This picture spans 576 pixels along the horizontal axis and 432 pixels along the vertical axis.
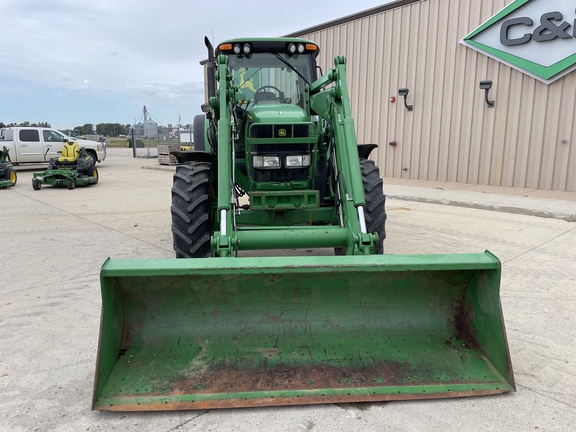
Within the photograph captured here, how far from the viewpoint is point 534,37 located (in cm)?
998

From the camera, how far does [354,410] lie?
2.53 meters

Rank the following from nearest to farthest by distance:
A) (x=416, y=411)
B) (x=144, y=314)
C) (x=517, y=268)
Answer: (x=416, y=411)
(x=144, y=314)
(x=517, y=268)

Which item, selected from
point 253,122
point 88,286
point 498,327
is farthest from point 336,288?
point 88,286

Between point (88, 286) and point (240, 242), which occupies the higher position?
point (240, 242)

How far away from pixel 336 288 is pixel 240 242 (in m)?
1.21

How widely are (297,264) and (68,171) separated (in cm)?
1181

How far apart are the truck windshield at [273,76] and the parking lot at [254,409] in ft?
7.30

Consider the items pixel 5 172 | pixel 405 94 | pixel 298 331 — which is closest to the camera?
pixel 298 331

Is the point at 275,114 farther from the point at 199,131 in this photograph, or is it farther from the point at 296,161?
the point at 199,131

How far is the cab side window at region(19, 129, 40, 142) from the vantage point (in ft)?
58.0

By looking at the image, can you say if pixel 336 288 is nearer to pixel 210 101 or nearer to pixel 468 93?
pixel 210 101

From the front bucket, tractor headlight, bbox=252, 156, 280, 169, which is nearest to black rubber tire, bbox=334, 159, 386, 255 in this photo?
tractor headlight, bbox=252, 156, 280, 169

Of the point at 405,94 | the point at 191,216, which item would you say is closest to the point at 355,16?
the point at 405,94

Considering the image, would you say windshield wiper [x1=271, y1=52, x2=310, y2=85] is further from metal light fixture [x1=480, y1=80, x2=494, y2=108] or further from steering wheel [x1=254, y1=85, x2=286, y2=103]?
metal light fixture [x1=480, y1=80, x2=494, y2=108]
